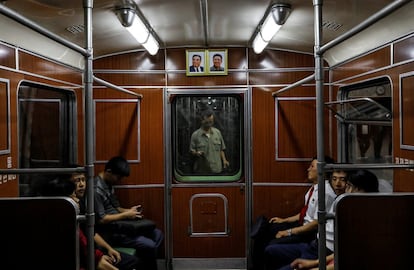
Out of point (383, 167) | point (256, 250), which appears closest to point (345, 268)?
point (383, 167)

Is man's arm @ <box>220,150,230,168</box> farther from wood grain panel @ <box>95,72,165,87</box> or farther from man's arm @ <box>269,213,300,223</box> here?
wood grain panel @ <box>95,72,165,87</box>

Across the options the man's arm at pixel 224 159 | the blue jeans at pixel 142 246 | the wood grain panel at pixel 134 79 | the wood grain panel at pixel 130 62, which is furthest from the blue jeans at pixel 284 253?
the wood grain panel at pixel 130 62

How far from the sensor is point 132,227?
173 inches

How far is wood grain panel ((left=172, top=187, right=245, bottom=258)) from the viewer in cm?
527

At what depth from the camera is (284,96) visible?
519 centimetres

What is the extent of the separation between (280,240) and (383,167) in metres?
2.29

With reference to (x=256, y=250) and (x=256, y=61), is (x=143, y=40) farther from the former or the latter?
(x=256, y=250)

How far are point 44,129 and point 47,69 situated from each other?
1.85 ft

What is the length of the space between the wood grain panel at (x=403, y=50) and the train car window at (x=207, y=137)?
7.64ft

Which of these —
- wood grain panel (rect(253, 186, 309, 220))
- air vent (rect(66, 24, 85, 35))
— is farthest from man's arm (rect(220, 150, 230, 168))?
air vent (rect(66, 24, 85, 35))

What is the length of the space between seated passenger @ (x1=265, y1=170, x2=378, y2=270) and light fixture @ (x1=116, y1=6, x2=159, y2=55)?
2.10 metres

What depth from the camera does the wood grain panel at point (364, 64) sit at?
3428 millimetres

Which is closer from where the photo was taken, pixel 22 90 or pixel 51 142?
pixel 22 90

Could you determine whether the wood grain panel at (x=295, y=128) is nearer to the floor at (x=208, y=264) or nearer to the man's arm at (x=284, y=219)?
the man's arm at (x=284, y=219)
